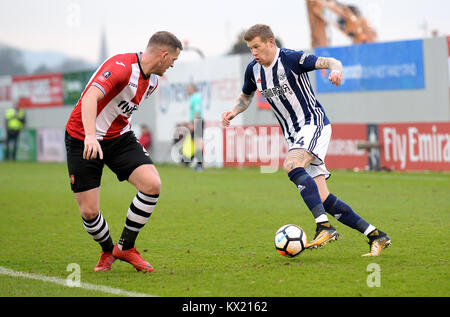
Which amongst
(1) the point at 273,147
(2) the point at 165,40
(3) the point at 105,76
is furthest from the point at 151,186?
(1) the point at 273,147

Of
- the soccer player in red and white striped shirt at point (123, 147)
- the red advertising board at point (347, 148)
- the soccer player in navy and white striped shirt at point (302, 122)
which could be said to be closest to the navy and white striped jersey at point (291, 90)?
the soccer player in navy and white striped shirt at point (302, 122)

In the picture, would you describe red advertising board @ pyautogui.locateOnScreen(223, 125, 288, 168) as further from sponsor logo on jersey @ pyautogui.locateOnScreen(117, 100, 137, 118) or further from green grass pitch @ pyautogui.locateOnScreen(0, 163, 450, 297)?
sponsor logo on jersey @ pyautogui.locateOnScreen(117, 100, 137, 118)

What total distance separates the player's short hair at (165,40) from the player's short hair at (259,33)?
859 millimetres

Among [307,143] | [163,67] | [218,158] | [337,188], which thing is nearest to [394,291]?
[307,143]

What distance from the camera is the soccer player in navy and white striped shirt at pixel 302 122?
6.51 metres

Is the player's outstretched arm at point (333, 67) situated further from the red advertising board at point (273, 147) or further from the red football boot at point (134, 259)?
the red advertising board at point (273, 147)

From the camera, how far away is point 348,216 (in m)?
6.63

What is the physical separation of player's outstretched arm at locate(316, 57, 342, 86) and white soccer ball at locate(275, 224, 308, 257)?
4.52ft

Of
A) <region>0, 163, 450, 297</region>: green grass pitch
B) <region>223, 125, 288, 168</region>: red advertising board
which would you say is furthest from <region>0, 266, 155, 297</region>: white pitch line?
<region>223, 125, 288, 168</region>: red advertising board

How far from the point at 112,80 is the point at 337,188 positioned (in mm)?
8565

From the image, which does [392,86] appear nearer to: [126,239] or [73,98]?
[126,239]

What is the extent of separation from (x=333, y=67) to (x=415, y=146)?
10.6 meters

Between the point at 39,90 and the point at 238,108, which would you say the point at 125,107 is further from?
the point at 39,90

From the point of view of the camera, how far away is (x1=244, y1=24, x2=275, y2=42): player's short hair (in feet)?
21.9
